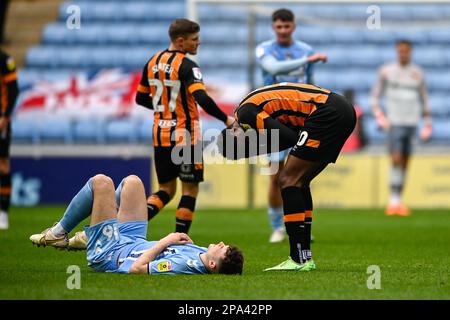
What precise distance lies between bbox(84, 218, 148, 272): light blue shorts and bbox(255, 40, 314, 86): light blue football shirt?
143 inches

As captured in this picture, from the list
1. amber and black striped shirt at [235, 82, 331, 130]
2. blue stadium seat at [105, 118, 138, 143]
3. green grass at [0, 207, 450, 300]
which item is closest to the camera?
green grass at [0, 207, 450, 300]

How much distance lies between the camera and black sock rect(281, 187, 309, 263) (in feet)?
24.0

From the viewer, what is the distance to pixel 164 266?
6.84 metres

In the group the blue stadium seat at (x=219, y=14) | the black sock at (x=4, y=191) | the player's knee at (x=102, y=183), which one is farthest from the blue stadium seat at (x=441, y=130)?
the player's knee at (x=102, y=183)

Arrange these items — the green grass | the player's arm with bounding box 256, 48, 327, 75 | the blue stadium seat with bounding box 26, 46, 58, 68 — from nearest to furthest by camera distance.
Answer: the green grass
the player's arm with bounding box 256, 48, 327, 75
the blue stadium seat with bounding box 26, 46, 58, 68

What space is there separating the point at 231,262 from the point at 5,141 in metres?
5.57

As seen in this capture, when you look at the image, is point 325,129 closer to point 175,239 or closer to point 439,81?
point 175,239

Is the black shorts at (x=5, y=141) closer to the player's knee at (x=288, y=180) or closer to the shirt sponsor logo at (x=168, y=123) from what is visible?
the shirt sponsor logo at (x=168, y=123)

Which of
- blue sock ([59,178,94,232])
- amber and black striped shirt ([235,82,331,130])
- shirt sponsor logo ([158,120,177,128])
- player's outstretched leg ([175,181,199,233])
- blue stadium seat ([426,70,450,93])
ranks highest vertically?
amber and black striped shirt ([235,82,331,130])

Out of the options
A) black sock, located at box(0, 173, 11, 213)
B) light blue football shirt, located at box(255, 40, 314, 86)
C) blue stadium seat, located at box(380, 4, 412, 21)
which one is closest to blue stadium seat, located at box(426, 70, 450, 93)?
blue stadium seat, located at box(380, 4, 412, 21)

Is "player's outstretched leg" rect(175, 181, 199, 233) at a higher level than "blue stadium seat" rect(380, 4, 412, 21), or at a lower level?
lower

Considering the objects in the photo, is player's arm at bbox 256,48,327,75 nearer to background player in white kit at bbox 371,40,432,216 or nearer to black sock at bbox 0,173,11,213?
black sock at bbox 0,173,11,213
